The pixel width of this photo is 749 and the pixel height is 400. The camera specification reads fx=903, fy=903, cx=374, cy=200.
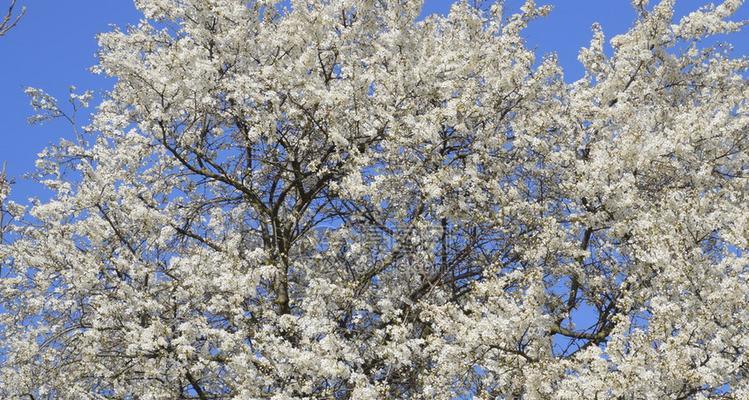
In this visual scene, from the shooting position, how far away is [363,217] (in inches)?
471

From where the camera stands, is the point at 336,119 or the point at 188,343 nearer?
the point at 188,343

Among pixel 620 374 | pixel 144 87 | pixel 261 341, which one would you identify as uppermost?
pixel 144 87

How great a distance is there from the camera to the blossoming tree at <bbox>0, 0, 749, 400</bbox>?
31.8 ft

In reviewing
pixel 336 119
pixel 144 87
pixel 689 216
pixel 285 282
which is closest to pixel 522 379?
pixel 689 216

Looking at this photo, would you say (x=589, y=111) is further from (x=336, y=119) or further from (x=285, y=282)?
(x=285, y=282)

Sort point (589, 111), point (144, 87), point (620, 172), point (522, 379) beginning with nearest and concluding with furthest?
1. point (522, 379)
2. point (620, 172)
3. point (144, 87)
4. point (589, 111)

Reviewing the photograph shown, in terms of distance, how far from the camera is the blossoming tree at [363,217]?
9.69 m

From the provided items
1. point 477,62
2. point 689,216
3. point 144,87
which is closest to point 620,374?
point 689,216

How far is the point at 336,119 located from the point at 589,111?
143 inches

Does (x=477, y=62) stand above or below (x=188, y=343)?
above

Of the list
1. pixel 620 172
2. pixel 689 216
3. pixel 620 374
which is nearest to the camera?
pixel 620 374

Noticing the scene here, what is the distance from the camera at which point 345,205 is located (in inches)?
472

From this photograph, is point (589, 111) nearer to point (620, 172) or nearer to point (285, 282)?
point (620, 172)

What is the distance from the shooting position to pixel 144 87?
1180 centimetres
